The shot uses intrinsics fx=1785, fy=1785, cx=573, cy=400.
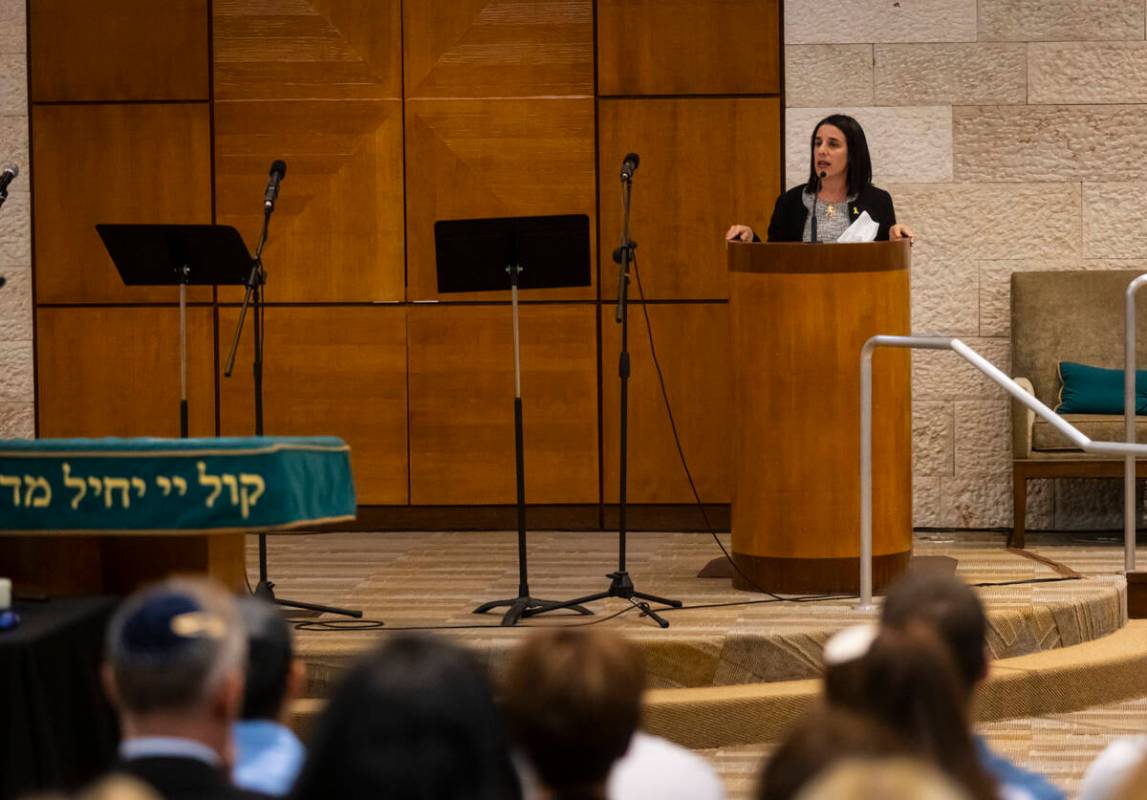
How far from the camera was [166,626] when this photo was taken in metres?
2.15

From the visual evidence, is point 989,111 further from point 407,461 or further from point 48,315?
point 48,315

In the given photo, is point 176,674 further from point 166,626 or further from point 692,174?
point 692,174

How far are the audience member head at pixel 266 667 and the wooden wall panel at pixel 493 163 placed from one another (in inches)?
194

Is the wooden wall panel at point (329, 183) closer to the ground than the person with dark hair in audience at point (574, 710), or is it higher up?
higher up

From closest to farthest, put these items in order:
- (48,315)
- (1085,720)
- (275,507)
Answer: (275,507)
(1085,720)
(48,315)

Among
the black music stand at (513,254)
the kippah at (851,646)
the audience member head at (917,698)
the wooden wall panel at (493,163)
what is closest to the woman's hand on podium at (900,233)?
the black music stand at (513,254)

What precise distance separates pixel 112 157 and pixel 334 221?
3.19ft

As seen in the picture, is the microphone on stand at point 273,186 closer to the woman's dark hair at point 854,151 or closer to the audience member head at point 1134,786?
the woman's dark hair at point 854,151

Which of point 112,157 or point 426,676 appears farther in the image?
point 112,157

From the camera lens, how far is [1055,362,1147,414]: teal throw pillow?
6938mm

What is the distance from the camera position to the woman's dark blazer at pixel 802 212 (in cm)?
590

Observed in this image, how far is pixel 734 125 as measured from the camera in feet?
24.1

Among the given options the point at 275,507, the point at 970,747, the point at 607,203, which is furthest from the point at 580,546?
the point at 970,747

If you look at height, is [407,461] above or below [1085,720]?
above
